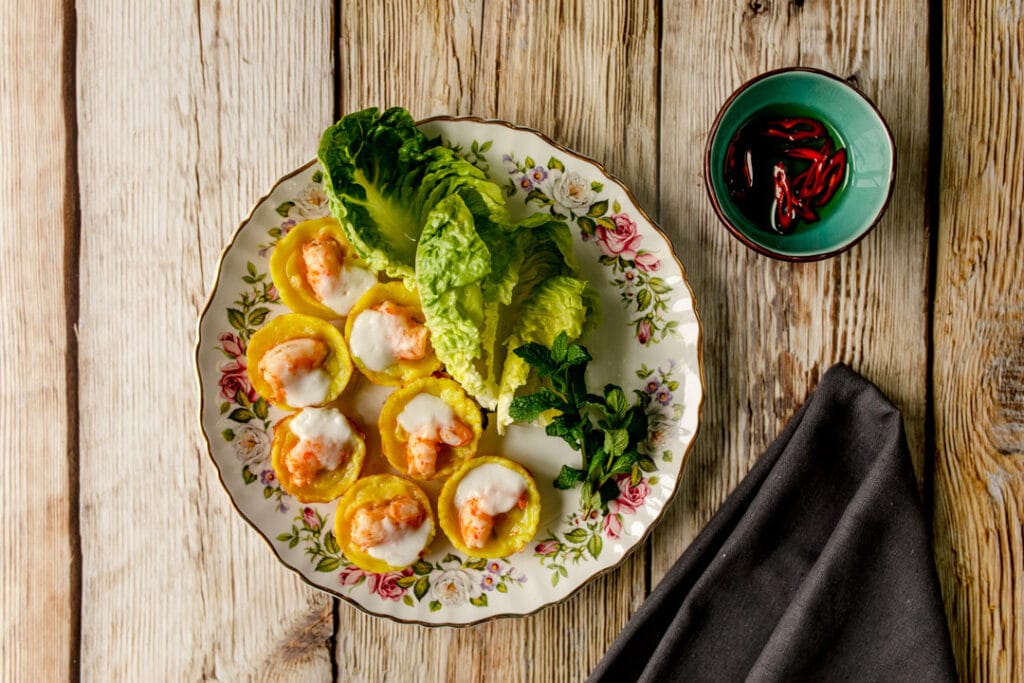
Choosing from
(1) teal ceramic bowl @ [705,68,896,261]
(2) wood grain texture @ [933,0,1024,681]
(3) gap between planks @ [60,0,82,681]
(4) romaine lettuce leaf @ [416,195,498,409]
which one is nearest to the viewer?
(4) romaine lettuce leaf @ [416,195,498,409]

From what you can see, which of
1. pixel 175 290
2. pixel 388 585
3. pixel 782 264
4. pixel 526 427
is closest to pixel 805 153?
pixel 782 264

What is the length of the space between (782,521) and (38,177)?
6.73ft

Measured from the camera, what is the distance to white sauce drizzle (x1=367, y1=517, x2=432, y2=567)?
1873 mm

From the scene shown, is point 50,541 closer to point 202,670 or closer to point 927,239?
point 202,670

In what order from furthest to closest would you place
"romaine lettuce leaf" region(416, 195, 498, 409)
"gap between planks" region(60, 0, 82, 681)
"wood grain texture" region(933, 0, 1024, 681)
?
1. "gap between planks" region(60, 0, 82, 681)
2. "wood grain texture" region(933, 0, 1024, 681)
3. "romaine lettuce leaf" region(416, 195, 498, 409)

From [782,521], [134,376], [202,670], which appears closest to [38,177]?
[134,376]

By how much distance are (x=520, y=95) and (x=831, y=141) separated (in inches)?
29.4

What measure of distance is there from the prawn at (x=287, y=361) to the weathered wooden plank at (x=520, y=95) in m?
0.60

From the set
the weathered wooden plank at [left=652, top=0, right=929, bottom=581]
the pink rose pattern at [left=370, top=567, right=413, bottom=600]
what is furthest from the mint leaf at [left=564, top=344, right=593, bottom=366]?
the pink rose pattern at [left=370, top=567, right=413, bottom=600]

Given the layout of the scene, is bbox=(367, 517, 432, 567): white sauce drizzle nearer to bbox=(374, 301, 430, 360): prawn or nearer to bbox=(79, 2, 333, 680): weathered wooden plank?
bbox=(79, 2, 333, 680): weathered wooden plank

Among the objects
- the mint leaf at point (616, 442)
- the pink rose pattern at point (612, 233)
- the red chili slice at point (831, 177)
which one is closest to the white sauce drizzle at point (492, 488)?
the mint leaf at point (616, 442)

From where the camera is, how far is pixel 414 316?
1.91 metres

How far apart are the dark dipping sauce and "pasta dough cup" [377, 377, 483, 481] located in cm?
79

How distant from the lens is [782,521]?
194cm
